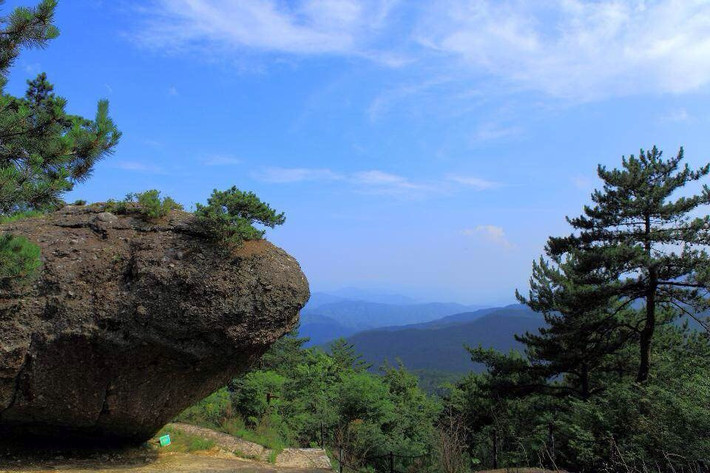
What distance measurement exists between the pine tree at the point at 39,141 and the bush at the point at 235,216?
1917 mm

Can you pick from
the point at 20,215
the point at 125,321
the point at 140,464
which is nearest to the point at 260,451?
the point at 140,464

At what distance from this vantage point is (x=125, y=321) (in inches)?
274

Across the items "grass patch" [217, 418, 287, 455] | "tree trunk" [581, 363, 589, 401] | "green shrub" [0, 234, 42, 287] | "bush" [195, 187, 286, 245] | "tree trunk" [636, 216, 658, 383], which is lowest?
"tree trunk" [581, 363, 589, 401]

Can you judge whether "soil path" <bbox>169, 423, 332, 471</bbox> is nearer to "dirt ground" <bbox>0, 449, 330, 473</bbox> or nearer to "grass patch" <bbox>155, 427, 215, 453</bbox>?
"grass patch" <bbox>155, 427, 215, 453</bbox>

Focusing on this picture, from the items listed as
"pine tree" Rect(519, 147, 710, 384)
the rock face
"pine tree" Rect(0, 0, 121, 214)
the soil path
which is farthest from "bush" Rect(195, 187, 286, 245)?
"pine tree" Rect(519, 147, 710, 384)

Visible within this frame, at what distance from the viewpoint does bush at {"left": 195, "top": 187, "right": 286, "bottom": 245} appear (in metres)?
7.70

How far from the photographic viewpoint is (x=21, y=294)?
265 inches

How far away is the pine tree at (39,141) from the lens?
20.7 feet

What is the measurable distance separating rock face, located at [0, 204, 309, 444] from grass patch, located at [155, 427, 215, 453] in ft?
3.38

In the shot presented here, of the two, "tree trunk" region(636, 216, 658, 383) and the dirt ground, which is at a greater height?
"tree trunk" region(636, 216, 658, 383)

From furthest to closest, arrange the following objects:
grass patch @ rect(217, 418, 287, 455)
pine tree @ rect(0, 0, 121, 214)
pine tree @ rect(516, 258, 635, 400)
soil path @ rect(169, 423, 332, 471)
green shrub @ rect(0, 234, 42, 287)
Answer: pine tree @ rect(516, 258, 635, 400)
grass patch @ rect(217, 418, 287, 455)
soil path @ rect(169, 423, 332, 471)
pine tree @ rect(0, 0, 121, 214)
green shrub @ rect(0, 234, 42, 287)

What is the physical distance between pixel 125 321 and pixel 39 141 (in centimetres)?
298

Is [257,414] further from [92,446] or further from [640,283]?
[640,283]

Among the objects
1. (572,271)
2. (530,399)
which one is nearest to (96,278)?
(572,271)
